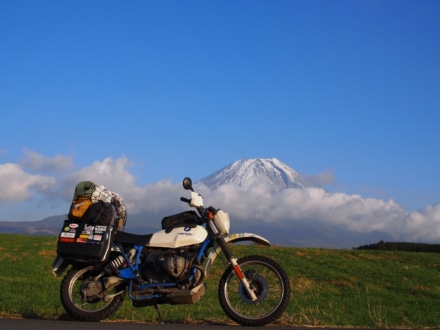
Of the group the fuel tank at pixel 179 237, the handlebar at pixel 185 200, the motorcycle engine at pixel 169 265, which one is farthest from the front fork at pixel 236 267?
the handlebar at pixel 185 200

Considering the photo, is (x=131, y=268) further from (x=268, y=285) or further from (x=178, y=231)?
(x=268, y=285)

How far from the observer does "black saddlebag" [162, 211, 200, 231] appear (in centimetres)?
855

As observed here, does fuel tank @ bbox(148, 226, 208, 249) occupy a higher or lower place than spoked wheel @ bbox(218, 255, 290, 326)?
higher

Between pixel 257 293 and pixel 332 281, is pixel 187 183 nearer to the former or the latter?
pixel 257 293

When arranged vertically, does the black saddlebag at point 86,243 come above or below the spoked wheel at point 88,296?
above

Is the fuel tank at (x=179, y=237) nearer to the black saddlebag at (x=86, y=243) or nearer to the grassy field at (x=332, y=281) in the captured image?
the black saddlebag at (x=86, y=243)

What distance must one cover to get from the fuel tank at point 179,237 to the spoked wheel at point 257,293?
0.59 m

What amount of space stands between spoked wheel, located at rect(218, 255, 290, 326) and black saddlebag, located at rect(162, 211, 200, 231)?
767mm

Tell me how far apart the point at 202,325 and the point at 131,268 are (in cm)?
118

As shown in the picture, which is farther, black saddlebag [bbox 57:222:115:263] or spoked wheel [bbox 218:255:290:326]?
black saddlebag [bbox 57:222:115:263]

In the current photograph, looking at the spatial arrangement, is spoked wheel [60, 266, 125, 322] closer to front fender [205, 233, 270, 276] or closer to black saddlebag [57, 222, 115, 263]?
black saddlebag [57, 222, 115, 263]

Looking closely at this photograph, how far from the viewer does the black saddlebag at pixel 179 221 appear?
28.1 feet

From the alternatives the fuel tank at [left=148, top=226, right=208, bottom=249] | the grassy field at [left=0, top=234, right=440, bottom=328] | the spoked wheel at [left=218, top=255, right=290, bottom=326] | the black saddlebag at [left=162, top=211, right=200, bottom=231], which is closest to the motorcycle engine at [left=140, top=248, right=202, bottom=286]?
the fuel tank at [left=148, top=226, right=208, bottom=249]

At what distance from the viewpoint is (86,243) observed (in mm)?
8641
